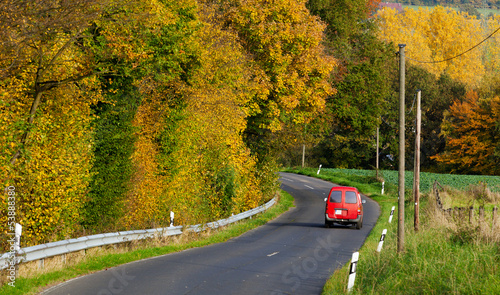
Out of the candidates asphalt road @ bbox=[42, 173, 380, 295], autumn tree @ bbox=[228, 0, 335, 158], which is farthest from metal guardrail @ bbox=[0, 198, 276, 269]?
autumn tree @ bbox=[228, 0, 335, 158]

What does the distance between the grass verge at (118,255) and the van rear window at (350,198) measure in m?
4.78

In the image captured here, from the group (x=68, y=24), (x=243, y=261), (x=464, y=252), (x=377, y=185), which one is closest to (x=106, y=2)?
(x=68, y=24)

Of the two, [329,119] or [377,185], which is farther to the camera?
[377,185]

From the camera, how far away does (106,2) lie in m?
15.4

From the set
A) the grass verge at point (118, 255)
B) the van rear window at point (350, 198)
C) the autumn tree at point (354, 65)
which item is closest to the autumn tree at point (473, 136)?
the autumn tree at point (354, 65)

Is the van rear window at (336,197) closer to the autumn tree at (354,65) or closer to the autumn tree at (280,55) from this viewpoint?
the autumn tree at (280,55)

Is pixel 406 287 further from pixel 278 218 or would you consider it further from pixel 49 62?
pixel 278 218

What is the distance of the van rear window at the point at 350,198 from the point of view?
2984 cm

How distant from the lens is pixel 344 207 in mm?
29969

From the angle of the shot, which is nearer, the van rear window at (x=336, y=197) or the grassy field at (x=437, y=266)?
the grassy field at (x=437, y=266)

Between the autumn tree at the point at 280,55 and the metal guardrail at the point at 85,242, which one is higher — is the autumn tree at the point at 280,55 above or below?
above

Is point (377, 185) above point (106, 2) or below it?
below

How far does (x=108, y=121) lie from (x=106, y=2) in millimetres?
4372

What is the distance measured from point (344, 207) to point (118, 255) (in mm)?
15115
